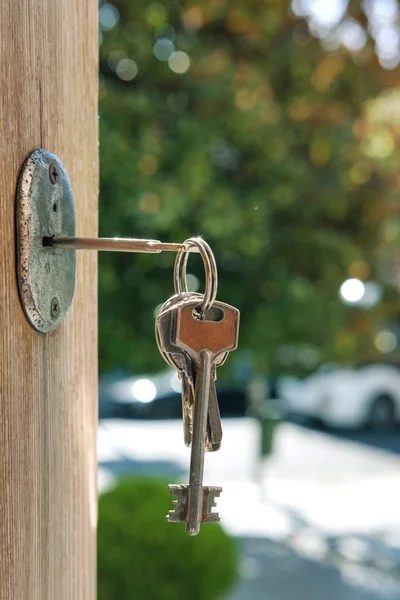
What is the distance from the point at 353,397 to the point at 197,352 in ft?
27.7

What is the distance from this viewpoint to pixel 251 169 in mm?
3793

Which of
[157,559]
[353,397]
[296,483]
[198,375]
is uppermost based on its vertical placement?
[198,375]

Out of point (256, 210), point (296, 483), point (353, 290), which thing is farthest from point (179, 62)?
point (296, 483)

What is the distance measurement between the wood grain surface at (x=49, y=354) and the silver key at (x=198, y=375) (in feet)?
0.28

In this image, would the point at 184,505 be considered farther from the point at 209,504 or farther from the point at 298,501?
the point at 298,501

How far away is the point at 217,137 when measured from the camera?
11.7 ft

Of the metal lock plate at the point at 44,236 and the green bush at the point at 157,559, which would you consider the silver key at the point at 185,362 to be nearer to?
the metal lock plate at the point at 44,236

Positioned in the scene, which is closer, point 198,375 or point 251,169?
point 198,375

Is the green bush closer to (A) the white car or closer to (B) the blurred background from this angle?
(B) the blurred background

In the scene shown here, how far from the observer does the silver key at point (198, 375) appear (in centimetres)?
48

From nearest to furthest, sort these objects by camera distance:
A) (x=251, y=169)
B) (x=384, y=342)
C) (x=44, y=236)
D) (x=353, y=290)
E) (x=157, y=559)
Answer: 1. (x=44, y=236)
2. (x=157, y=559)
3. (x=353, y=290)
4. (x=251, y=169)
5. (x=384, y=342)

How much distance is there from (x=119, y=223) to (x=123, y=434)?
5237 millimetres

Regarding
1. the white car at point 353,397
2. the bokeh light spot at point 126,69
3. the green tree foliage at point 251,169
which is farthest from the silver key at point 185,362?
the white car at point 353,397

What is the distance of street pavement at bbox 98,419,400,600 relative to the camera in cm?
465
